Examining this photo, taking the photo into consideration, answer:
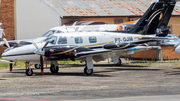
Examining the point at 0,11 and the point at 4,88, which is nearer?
the point at 4,88

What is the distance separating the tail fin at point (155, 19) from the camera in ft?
71.8

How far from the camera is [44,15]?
33281mm

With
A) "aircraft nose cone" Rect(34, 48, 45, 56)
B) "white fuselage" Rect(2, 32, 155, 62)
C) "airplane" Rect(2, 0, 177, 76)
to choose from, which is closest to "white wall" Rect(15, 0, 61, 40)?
"airplane" Rect(2, 0, 177, 76)

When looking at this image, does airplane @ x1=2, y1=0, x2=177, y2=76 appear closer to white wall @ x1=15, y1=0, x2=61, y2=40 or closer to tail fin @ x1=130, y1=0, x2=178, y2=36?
tail fin @ x1=130, y1=0, x2=178, y2=36

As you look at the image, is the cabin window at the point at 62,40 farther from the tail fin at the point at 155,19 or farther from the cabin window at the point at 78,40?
the tail fin at the point at 155,19

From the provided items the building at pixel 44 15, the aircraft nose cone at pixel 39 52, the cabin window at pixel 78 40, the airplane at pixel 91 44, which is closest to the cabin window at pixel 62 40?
the airplane at pixel 91 44

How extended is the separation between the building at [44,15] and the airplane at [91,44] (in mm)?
12305

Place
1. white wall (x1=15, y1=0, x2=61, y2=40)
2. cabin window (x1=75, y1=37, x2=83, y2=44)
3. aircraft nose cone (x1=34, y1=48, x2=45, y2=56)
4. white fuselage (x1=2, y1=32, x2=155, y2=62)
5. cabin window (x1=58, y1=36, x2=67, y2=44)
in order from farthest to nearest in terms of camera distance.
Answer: white wall (x1=15, y1=0, x2=61, y2=40) → cabin window (x1=75, y1=37, x2=83, y2=44) → cabin window (x1=58, y1=36, x2=67, y2=44) → white fuselage (x1=2, y1=32, x2=155, y2=62) → aircraft nose cone (x1=34, y1=48, x2=45, y2=56)

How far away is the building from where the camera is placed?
33.2 meters

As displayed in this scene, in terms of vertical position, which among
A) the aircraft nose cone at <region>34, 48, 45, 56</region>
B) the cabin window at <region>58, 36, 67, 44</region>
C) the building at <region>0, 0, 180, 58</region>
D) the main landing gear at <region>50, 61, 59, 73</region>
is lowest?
the main landing gear at <region>50, 61, 59, 73</region>

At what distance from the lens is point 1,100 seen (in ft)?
31.5

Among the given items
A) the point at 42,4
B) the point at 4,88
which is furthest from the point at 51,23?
the point at 4,88

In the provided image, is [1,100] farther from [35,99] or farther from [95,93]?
[95,93]

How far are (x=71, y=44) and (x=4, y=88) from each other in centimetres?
652
